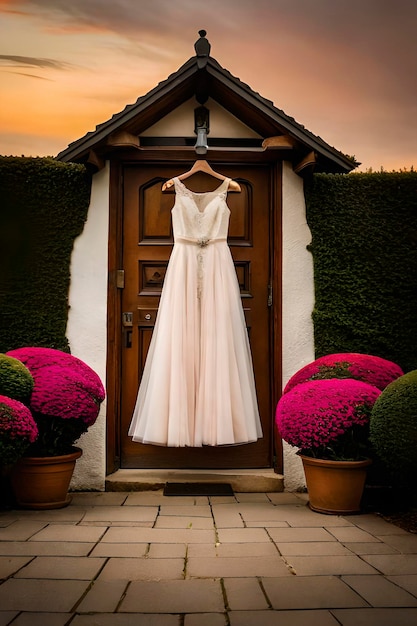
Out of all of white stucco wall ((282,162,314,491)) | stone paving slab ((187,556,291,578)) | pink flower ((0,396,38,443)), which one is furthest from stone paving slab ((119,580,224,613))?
white stucco wall ((282,162,314,491))

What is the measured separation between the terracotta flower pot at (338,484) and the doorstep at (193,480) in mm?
667

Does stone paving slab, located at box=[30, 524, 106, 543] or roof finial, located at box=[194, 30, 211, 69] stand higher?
roof finial, located at box=[194, 30, 211, 69]

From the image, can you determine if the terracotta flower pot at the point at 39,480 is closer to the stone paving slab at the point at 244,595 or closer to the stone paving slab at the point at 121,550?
the stone paving slab at the point at 121,550

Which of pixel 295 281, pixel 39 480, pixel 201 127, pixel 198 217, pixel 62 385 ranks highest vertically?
pixel 201 127

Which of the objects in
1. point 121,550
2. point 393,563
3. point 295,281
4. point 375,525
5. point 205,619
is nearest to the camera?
point 205,619

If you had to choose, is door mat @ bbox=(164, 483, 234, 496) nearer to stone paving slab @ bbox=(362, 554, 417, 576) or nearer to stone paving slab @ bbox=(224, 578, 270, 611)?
stone paving slab @ bbox=(362, 554, 417, 576)

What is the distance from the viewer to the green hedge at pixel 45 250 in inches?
171

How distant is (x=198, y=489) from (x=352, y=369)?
4.43 feet

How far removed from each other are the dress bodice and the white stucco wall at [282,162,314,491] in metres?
0.48

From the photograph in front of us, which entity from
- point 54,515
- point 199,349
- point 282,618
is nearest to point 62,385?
point 54,515

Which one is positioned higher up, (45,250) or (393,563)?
(45,250)

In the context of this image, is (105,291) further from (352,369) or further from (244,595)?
(244,595)

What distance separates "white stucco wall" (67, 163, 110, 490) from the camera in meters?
4.34

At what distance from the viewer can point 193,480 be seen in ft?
13.9
